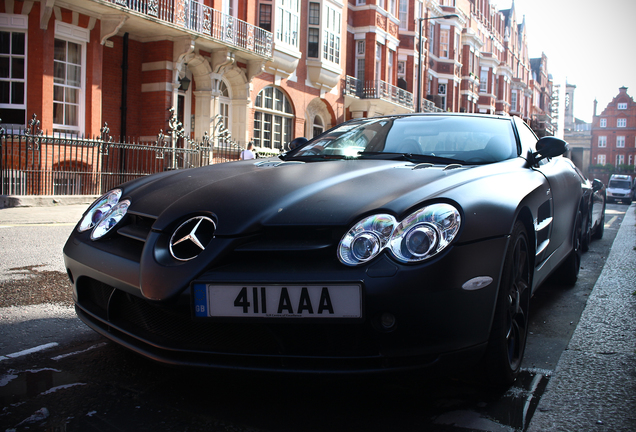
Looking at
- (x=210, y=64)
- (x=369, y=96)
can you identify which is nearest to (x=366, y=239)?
(x=210, y=64)

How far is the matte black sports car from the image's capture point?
2008 mm

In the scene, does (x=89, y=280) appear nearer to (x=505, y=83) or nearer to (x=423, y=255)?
(x=423, y=255)

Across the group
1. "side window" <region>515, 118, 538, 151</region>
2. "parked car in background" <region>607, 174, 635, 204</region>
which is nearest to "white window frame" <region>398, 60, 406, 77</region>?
"parked car in background" <region>607, 174, 635, 204</region>

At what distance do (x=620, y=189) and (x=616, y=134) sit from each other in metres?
75.2

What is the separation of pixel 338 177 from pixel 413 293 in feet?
2.70

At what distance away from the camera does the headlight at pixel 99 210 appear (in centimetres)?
281

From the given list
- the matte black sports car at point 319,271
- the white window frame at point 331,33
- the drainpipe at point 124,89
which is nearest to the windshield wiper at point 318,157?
the matte black sports car at point 319,271

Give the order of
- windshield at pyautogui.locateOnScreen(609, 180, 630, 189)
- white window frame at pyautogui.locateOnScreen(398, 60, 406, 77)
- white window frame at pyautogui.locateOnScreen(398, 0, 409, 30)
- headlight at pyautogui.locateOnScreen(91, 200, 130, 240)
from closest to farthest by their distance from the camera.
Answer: headlight at pyautogui.locateOnScreen(91, 200, 130, 240)
white window frame at pyautogui.locateOnScreen(398, 0, 409, 30)
white window frame at pyautogui.locateOnScreen(398, 60, 406, 77)
windshield at pyautogui.locateOnScreen(609, 180, 630, 189)

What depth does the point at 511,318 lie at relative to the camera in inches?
98.5

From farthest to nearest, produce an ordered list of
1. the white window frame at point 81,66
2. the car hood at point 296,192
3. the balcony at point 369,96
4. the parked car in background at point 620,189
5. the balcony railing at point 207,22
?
the parked car in background at point 620,189 → the balcony at point 369,96 → the balcony railing at point 207,22 → the white window frame at point 81,66 → the car hood at point 296,192

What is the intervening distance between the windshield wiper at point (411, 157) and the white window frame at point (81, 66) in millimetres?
13455

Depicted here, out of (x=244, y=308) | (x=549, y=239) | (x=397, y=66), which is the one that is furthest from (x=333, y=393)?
(x=397, y=66)

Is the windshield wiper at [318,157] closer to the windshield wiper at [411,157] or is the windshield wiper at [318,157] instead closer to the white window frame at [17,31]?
the windshield wiper at [411,157]

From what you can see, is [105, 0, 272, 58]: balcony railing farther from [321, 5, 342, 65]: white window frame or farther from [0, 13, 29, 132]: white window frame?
[321, 5, 342, 65]: white window frame
